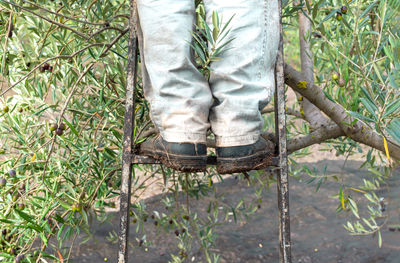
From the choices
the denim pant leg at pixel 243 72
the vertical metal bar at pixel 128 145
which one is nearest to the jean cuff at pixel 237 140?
the denim pant leg at pixel 243 72

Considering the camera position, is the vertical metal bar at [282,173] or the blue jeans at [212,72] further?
the vertical metal bar at [282,173]

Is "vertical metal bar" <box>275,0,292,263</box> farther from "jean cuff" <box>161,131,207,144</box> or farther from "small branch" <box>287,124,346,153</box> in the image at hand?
"small branch" <box>287,124,346,153</box>

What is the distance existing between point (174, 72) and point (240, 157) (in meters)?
0.34

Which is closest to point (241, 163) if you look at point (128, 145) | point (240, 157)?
point (240, 157)

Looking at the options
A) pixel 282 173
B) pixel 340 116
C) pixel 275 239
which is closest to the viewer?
pixel 282 173

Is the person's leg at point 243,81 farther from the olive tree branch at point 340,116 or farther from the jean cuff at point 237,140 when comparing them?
the olive tree branch at point 340,116

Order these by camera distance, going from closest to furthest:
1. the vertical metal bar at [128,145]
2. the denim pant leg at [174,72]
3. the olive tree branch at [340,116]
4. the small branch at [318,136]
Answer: the denim pant leg at [174,72], the vertical metal bar at [128,145], the olive tree branch at [340,116], the small branch at [318,136]

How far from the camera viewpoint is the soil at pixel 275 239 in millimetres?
3283

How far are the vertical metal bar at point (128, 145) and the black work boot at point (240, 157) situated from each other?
306 mm

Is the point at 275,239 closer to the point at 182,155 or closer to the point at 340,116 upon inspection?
the point at 340,116

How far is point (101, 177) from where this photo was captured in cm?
197

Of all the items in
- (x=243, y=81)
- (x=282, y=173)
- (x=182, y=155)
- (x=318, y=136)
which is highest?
(x=243, y=81)

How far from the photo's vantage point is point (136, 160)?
5.51 feet

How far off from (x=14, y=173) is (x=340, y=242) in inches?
92.8
